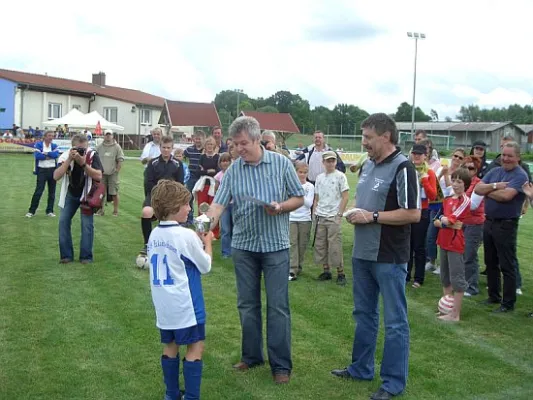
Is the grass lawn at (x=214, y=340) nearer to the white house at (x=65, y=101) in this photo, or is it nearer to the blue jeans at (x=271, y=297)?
the blue jeans at (x=271, y=297)

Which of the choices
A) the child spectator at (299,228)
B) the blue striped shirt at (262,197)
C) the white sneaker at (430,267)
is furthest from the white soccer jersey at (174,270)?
the white sneaker at (430,267)

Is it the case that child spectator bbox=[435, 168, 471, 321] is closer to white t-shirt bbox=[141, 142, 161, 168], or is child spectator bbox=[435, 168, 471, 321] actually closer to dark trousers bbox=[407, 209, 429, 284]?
dark trousers bbox=[407, 209, 429, 284]

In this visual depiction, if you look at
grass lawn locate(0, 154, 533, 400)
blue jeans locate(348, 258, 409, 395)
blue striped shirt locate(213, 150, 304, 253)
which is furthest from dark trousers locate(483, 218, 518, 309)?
blue striped shirt locate(213, 150, 304, 253)

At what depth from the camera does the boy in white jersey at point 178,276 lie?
396 centimetres

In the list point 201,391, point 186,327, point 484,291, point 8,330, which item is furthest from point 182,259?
point 484,291

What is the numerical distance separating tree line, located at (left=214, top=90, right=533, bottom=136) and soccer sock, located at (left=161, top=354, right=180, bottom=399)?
2339 inches

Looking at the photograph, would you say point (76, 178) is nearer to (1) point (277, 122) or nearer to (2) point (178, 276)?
(2) point (178, 276)

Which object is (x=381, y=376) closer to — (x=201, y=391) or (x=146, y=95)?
(x=201, y=391)

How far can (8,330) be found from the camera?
5.80m

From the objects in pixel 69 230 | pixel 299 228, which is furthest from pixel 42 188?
pixel 299 228

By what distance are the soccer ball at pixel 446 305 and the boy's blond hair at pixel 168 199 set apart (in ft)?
12.7

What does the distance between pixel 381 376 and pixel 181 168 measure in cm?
519

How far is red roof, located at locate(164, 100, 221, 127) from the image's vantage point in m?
58.6

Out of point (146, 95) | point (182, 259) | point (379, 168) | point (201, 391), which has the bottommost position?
point (201, 391)
